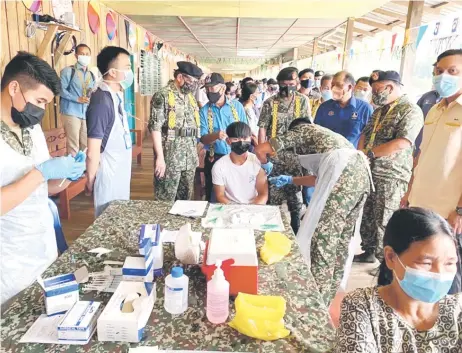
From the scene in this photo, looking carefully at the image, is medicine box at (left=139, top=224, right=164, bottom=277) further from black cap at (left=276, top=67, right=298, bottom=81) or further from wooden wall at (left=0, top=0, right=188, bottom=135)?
wooden wall at (left=0, top=0, right=188, bottom=135)

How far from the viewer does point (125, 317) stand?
0.90 m

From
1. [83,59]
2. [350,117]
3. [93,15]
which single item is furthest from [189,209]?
[93,15]

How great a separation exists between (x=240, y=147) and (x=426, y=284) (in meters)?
1.52

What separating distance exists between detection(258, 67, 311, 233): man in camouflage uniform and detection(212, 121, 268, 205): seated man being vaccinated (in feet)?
1.36

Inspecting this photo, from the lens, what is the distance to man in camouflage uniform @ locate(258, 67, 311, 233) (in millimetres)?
2805

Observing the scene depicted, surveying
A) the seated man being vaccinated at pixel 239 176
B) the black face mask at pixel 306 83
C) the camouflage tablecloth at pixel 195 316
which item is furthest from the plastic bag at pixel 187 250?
the black face mask at pixel 306 83

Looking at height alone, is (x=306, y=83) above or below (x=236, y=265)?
above

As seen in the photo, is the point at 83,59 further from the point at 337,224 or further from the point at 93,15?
the point at 337,224

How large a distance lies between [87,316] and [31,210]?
0.53 m

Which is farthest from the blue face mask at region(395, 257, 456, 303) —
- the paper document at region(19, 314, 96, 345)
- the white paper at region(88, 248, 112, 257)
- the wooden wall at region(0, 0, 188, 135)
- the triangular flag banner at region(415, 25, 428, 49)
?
the wooden wall at region(0, 0, 188, 135)

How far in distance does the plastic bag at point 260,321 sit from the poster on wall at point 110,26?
5.59 metres

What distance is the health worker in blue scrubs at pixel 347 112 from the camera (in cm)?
293

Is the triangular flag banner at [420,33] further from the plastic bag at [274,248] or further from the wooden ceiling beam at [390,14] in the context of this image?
the plastic bag at [274,248]

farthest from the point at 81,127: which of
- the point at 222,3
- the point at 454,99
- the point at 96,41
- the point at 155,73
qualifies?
the point at 155,73
